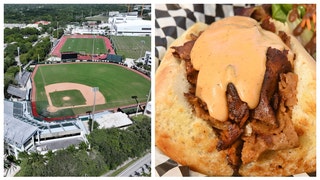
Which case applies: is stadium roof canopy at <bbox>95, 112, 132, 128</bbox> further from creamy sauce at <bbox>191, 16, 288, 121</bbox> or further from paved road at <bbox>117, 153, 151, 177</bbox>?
creamy sauce at <bbox>191, 16, 288, 121</bbox>

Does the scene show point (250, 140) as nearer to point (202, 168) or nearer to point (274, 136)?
point (274, 136)

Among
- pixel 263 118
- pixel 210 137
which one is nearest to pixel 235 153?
pixel 210 137

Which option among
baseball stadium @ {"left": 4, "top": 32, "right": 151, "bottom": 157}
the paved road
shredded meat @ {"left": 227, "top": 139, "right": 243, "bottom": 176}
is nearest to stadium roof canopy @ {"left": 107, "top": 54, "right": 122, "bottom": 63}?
baseball stadium @ {"left": 4, "top": 32, "right": 151, "bottom": 157}

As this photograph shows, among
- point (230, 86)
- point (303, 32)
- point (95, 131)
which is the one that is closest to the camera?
point (230, 86)

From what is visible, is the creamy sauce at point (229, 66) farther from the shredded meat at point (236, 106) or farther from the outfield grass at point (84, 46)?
the outfield grass at point (84, 46)

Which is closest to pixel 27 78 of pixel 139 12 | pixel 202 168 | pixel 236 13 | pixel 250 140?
pixel 139 12
